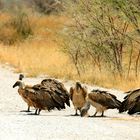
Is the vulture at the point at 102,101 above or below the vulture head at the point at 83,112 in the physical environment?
above

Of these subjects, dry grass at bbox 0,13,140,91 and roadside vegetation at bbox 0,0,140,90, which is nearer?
dry grass at bbox 0,13,140,91

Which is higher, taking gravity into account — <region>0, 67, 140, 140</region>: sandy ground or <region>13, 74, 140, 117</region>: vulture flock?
<region>13, 74, 140, 117</region>: vulture flock

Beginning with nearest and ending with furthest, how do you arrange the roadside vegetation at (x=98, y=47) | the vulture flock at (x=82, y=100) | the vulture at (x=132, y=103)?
the vulture at (x=132, y=103), the vulture flock at (x=82, y=100), the roadside vegetation at (x=98, y=47)

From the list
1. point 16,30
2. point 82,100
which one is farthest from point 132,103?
point 16,30

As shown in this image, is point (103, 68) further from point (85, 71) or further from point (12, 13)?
point (12, 13)

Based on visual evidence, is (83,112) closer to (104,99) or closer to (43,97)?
(104,99)

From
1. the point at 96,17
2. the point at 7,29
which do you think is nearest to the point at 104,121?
the point at 96,17

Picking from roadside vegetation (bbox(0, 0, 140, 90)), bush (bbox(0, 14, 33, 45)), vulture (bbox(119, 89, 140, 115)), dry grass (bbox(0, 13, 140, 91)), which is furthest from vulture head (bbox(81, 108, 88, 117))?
bush (bbox(0, 14, 33, 45))

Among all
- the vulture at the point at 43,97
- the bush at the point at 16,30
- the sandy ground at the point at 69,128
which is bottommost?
the sandy ground at the point at 69,128

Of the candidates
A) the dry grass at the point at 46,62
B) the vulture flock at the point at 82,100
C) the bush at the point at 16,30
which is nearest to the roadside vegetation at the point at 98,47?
the dry grass at the point at 46,62

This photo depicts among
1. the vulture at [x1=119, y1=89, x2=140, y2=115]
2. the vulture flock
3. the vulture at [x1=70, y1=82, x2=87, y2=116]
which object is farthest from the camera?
the vulture at [x1=70, y1=82, x2=87, y2=116]

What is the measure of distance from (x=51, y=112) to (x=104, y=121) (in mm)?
2393

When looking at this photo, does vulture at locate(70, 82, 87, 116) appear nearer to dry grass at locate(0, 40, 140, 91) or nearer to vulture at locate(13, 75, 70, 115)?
vulture at locate(13, 75, 70, 115)

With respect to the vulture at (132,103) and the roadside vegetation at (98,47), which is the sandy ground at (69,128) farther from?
the roadside vegetation at (98,47)
